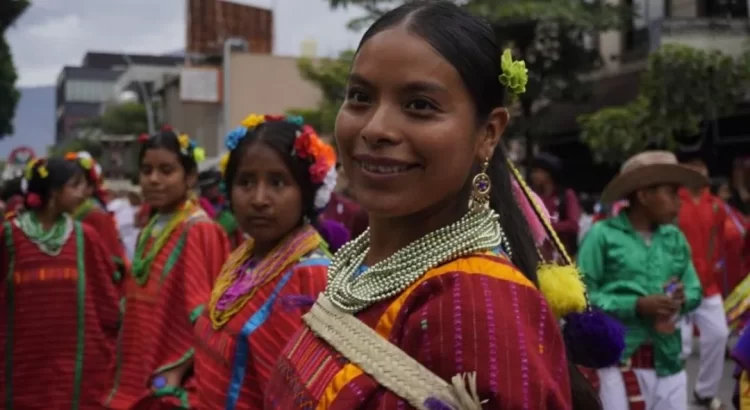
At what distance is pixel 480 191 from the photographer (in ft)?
6.67

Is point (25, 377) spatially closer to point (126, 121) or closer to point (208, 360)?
point (208, 360)

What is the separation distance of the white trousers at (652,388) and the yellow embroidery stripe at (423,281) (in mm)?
3519

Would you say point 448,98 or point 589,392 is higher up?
point 448,98

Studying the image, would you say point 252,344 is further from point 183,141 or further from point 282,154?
point 183,141

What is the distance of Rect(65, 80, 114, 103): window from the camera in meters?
140

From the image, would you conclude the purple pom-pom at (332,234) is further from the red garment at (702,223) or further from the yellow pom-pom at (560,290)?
the red garment at (702,223)

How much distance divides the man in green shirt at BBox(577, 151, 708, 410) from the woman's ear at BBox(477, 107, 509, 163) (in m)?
3.31

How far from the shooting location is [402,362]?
181 centimetres

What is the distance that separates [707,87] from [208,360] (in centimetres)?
1348

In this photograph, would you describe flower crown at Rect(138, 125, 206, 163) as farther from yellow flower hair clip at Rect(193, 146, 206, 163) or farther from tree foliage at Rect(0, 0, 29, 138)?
tree foliage at Rect(0, 0, 29, 138)

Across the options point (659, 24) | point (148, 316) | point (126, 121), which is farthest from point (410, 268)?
point (126, 121)

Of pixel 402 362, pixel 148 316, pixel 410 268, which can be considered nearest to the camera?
pixel 402 362

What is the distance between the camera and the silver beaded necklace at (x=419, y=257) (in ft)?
6.37

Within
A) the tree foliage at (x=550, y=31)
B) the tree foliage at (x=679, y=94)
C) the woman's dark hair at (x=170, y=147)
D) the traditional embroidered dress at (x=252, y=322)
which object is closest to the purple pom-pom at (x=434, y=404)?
the traditional embroidered dress at (x=252, y=322)
